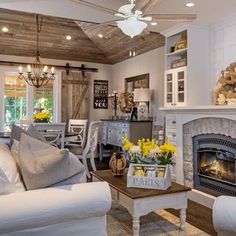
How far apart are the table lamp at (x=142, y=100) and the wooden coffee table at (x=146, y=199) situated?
3.11 meters

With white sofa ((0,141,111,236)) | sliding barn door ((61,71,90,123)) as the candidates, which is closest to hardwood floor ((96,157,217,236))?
white sofa ((0,141,111,236))

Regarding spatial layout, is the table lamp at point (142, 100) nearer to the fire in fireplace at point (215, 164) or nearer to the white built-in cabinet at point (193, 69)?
the white built-in cabinet at point (193, 69)

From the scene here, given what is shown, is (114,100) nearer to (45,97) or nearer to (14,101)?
(45,97)

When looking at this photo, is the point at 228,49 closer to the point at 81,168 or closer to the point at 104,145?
the point at 81,168

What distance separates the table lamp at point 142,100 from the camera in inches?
220

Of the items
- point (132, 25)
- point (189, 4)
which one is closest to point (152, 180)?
point (132, 25)

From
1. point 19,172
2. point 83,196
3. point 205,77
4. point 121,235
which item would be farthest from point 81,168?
point 205,77

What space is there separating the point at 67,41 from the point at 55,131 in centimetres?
Result: 263

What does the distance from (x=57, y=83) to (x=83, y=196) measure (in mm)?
5490

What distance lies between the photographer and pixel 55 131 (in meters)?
4.72

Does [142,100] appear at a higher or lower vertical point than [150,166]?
higher

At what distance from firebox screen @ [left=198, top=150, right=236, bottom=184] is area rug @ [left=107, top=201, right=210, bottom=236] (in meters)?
0.84

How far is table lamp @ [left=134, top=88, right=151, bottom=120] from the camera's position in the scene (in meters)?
5.60

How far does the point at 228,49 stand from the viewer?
142 inches
